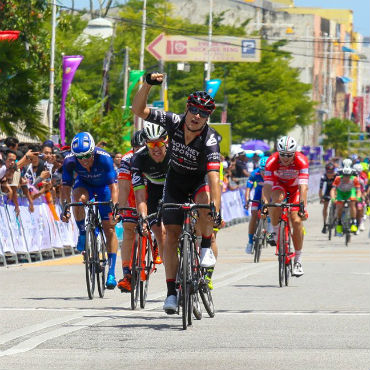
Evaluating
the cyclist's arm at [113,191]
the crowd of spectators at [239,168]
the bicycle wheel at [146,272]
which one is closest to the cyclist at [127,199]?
the bicycle wheel at [146,272]

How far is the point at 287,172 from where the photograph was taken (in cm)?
1748

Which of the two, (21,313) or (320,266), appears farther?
(320,266)

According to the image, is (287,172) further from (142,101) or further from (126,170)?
(142,101)

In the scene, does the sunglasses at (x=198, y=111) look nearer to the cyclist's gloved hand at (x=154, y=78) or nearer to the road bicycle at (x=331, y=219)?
the cyclist's gloved hand at (x=154, y=78)

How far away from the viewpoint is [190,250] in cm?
1107

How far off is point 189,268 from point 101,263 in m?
3.93

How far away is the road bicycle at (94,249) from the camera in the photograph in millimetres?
14445

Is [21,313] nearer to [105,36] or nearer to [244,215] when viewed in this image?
[244,215]

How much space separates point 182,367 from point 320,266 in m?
12.8

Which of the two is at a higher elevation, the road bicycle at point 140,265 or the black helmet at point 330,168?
the road bicycle at point 140,265

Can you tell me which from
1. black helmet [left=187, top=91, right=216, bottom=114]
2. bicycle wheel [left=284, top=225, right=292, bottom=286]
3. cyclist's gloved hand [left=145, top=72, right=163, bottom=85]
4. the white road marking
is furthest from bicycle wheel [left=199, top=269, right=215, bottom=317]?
bicycle wheel [left=284, top=225, right=292, bottom=286]

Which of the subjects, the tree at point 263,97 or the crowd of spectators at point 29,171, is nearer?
the crowd of spectators at point 29,171

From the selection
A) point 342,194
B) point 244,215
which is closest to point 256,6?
point 244,215

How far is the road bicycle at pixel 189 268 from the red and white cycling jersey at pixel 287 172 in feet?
19.4
